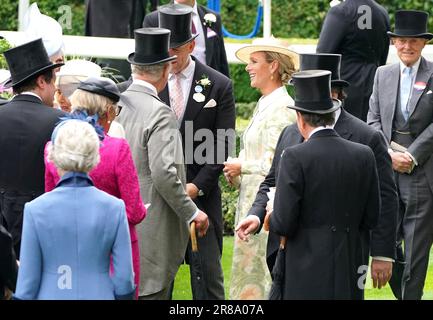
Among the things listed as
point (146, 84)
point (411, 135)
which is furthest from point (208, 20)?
point (146, 84)

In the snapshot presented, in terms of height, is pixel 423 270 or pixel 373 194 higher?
pixel 373 194

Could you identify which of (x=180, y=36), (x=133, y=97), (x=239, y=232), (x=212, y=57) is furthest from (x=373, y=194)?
(x=212, y=57)

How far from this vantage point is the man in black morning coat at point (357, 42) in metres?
11.3

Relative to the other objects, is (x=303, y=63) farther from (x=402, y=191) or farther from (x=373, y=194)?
(x=402, y=191)

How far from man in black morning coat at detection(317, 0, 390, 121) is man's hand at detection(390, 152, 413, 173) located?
4.08 ft

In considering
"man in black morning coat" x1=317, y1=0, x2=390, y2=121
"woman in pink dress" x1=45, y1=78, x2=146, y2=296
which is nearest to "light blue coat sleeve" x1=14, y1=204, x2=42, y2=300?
"woman in pink dress" x1=45, y1=78, x2=146, y2=296

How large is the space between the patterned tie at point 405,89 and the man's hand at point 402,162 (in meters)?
0.33

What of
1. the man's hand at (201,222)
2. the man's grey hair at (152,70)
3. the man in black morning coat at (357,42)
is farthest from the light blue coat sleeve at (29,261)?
the man in black morning coat at (357,42)

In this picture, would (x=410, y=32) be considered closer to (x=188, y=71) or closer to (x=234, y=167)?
(x=188, y=71)

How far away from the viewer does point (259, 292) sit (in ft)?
31.9

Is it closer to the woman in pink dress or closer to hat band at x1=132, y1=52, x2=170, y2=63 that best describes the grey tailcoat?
hat band at x1=132, y1=52, x2=170, y2=63
